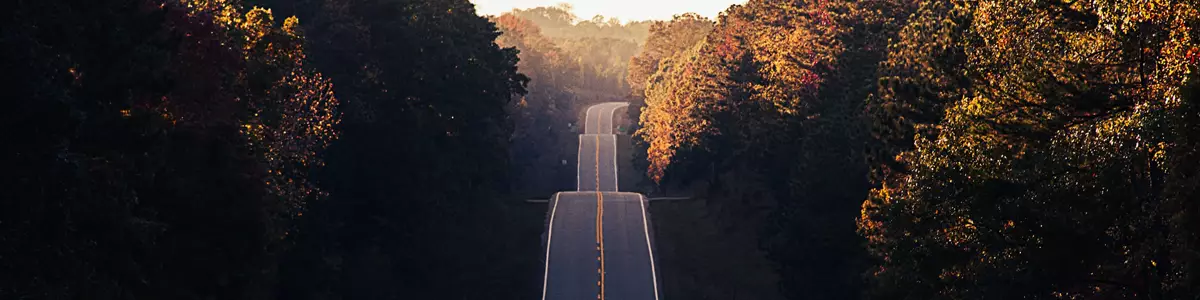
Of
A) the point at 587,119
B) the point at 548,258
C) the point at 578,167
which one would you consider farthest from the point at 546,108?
the point at 548,258

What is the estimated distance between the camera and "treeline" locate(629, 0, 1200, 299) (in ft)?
48.8

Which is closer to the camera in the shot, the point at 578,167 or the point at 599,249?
the point at 599,249

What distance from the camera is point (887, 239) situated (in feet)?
89.5

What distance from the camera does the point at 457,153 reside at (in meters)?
50.8

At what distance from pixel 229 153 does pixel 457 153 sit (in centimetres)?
2677

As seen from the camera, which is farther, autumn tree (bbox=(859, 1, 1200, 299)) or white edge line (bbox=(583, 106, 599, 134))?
white edge line (bbox=(583, 106, 599, 134))

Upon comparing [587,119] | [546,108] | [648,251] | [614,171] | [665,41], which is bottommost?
[648,251]

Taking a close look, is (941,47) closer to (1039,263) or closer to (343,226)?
(1039,263)

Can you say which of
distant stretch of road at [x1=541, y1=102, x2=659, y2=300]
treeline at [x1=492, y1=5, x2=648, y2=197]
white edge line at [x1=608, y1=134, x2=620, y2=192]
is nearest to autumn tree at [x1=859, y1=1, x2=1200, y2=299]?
distant stretch of road at [x1=541, y1=102, x2=659, y2=300]

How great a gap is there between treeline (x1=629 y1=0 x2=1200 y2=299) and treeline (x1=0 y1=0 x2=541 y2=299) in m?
12.7

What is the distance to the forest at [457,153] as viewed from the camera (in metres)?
16.9

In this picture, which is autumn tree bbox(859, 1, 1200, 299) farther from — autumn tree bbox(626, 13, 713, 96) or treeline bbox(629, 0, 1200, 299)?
A: autumn tree bbox(626, 13, 713, 96)

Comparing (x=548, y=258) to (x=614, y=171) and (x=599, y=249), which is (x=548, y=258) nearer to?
(x=599, y=249)

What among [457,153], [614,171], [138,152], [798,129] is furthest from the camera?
[614,171]
